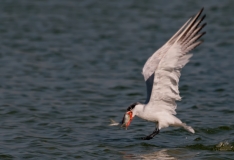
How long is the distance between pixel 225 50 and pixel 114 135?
26.9 feet

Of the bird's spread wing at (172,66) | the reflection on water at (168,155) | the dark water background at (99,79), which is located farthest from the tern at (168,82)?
the dark water background at (99,79)

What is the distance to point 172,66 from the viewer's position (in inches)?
375

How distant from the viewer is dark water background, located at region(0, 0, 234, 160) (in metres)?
10.2

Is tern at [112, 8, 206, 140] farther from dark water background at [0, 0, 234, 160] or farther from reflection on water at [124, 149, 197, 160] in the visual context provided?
dark water background at [0, 0, 234, 160]

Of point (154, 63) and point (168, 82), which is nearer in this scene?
point (168, 82)

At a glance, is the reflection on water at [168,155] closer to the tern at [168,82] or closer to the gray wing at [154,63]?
the tern at [168,82]

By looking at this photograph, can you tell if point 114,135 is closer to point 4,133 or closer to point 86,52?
point 4,133

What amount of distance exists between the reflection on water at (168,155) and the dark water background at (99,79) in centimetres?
2

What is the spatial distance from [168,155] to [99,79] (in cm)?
579

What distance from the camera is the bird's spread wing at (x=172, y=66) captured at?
9.52 metres

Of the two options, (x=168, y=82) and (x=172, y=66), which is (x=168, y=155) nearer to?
(x=168, y=82)

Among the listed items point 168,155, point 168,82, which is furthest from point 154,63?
point 168,155

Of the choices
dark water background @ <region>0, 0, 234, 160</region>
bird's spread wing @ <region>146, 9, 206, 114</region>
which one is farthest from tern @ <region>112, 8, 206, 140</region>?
dark water background @ <region>0, 0, 234, 160</region>

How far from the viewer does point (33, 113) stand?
40.2 feet
